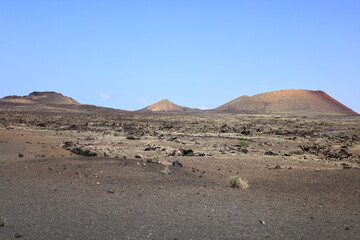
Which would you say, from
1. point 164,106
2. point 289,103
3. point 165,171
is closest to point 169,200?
point 165,171

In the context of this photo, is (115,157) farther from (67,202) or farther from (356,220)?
(356,220)

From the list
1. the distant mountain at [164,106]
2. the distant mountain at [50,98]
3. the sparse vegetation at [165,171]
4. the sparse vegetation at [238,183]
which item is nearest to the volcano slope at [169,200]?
the sparse vegetation at [165,171]

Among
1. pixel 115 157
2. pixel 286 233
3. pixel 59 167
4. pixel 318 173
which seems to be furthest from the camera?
pixel 115 157

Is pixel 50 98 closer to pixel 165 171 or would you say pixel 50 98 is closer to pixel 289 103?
pixel 289 103

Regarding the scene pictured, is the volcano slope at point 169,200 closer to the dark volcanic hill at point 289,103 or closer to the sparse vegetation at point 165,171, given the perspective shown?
the sparse vegetation at point 165,171

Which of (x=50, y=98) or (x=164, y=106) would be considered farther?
(x=164, y=106)

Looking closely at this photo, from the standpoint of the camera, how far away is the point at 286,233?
7223 mm

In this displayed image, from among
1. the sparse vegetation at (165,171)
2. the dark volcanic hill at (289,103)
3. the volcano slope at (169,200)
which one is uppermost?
the dark volcanic hill at (289,103)

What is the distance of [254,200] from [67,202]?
13.2 ft

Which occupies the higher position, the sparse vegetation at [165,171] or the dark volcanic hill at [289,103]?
the dark volcanic hill at [289,103]

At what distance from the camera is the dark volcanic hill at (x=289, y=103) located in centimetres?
13825

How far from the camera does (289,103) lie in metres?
146

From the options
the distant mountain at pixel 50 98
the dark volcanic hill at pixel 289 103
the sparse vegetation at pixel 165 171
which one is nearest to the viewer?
the sparse vegetation at pixel 165 171

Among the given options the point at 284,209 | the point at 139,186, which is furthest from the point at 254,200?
the point at 139,186
